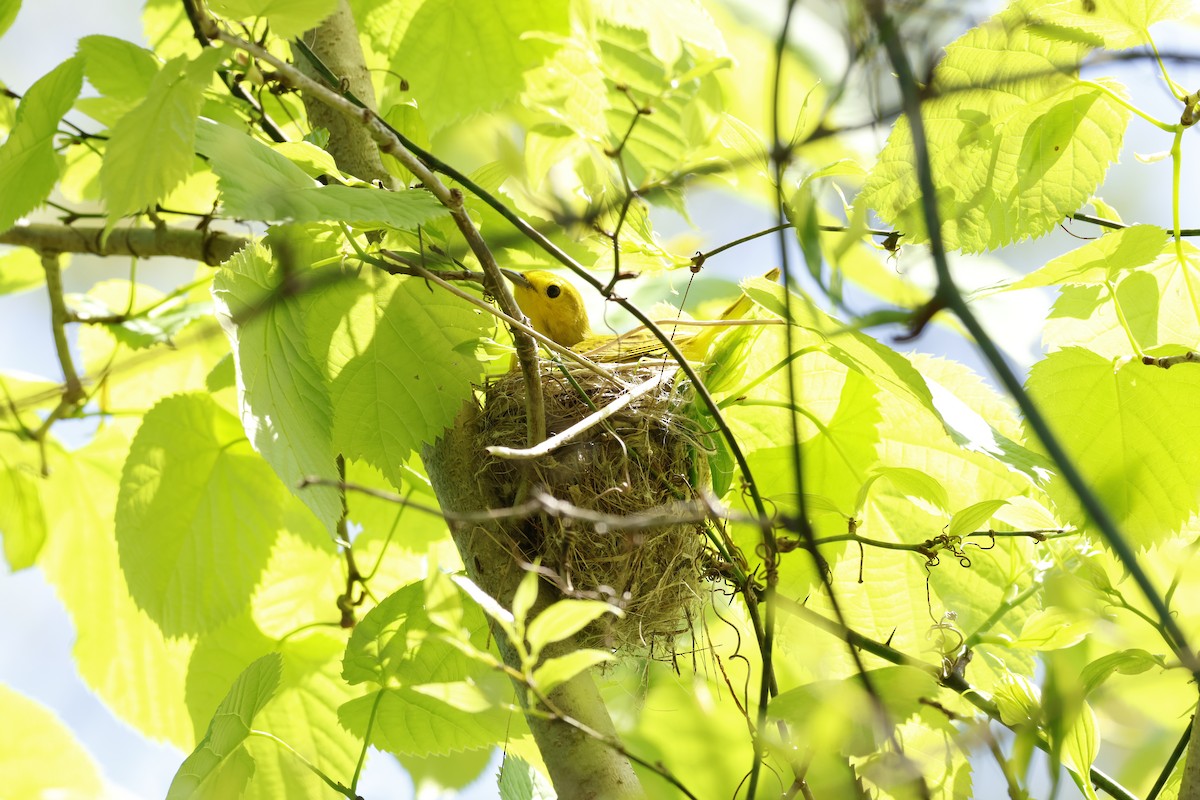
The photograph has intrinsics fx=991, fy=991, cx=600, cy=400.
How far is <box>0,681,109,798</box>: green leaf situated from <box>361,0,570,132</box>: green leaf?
81cm

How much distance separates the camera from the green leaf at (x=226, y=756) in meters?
0.85

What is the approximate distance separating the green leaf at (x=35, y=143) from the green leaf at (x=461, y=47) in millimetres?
399

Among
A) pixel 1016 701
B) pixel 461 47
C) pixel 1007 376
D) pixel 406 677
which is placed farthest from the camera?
pixel 461 47

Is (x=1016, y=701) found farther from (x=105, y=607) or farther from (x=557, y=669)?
(x=105, y=607)

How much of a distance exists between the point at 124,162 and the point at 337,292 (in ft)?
0.72

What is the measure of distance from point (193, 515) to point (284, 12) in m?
0.64

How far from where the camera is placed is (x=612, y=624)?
961 millimetres

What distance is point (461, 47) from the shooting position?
48.1 inches

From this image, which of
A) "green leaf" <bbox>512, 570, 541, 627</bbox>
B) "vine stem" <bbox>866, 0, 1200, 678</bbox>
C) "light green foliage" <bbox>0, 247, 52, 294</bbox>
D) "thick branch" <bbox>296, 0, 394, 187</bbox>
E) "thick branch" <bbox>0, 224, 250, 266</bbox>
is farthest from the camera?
"light green foliage" <bbox>0, 247, 52, 294</bbox>

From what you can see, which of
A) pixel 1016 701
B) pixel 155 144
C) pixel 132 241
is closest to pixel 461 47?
pixel 132 241

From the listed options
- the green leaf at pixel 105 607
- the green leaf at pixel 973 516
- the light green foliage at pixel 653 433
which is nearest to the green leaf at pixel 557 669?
the light green foliage at pixel 653 433

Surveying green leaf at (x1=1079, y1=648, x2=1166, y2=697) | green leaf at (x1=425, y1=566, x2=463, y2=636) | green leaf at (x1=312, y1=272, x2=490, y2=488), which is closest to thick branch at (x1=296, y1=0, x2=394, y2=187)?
green leaf at (x1=312, y1=272, x2=490, y2=488)

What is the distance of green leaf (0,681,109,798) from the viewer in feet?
3.38

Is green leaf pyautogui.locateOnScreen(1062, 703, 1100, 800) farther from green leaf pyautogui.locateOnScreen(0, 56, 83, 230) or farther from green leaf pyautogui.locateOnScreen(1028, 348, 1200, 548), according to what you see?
green leaf pyautogui.locateOnScreen(0, 56, 83, 230)
